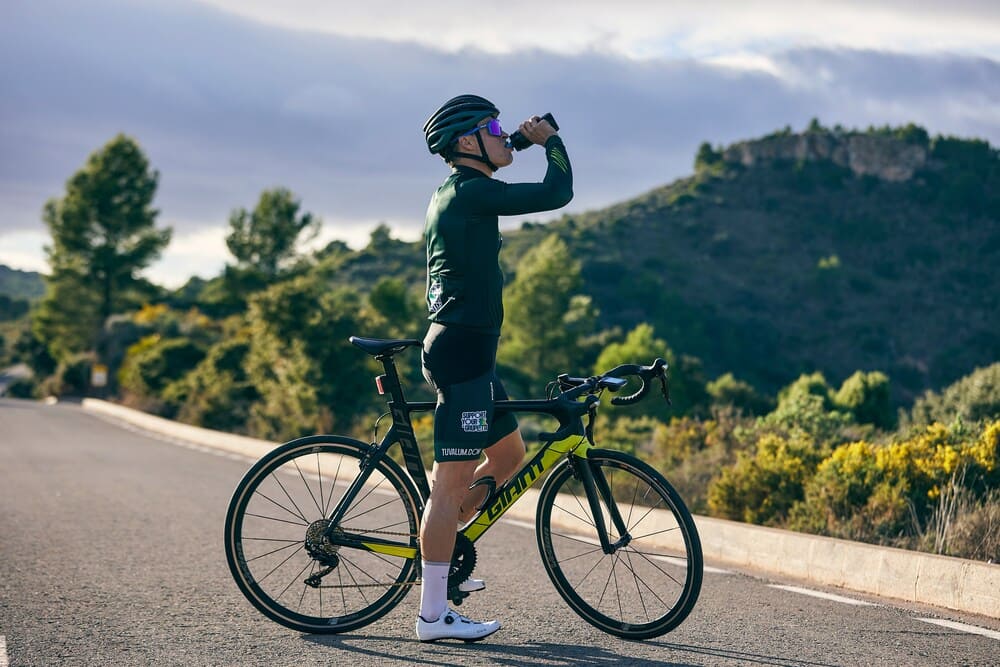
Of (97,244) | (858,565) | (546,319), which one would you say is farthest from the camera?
(97,244)

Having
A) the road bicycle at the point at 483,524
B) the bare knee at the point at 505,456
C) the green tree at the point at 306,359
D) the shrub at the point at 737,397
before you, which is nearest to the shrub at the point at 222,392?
the green tree at the point at 306,359

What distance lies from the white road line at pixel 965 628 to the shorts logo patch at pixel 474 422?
258 cm

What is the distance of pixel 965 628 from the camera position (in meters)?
5.47

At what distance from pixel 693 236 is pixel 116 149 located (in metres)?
51.1

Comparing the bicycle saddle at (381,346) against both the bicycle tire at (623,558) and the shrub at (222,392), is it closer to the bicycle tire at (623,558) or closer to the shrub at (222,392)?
the bicycle tire at (623,558)

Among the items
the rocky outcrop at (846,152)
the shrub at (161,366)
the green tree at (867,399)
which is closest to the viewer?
the green tree at (867,399)

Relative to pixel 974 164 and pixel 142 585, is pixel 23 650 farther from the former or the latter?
pixel 974 164

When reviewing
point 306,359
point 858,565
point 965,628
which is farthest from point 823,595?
point 306,359

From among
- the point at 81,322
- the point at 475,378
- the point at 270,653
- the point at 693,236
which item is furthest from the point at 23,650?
the point at 693,236

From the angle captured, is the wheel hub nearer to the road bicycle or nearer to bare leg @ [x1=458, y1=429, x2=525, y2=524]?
the road bicycle

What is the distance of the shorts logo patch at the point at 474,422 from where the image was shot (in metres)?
4.60

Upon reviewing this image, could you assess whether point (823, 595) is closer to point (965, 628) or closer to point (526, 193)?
point (965, 628)

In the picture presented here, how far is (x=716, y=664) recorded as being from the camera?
4.52m

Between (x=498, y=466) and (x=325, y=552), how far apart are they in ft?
2.79
